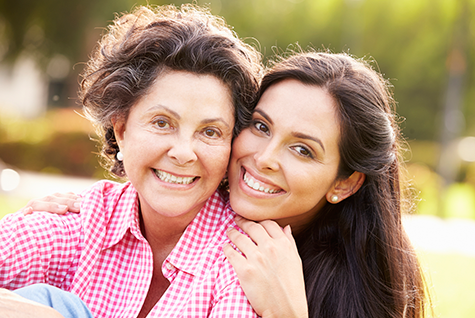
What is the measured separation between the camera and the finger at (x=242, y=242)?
2.53 m

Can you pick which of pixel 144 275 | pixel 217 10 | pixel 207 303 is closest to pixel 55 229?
pixel 144 275

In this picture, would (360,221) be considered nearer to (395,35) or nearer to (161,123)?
(161,123)

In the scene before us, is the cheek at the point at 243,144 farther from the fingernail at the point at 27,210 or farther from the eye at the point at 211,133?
the fingernail at the point at 27,210

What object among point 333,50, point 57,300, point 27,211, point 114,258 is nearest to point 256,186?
point 114,258

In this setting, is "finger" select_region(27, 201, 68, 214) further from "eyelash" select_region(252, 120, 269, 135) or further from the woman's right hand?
"eyelash" select_region(252, 120, 269, 135)

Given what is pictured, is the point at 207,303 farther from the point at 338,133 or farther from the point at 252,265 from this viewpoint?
the point at 338,133

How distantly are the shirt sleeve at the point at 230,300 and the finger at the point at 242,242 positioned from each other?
0.13m

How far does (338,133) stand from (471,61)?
2101 centimetres

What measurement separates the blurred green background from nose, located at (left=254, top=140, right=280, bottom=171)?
2635 millimetres

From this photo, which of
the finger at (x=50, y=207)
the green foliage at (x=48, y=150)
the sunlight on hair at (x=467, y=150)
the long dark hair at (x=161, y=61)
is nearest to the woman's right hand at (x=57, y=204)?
the finger at (x=50, y=207)

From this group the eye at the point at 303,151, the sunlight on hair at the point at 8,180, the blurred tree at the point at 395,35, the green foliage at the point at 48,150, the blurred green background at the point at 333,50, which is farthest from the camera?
the blurred tree at the point at 395,35

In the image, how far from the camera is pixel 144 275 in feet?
8.91

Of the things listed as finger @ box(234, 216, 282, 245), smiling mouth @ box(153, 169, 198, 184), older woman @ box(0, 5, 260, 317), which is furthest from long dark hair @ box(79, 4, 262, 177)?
finger @ box(234, 216, 282, 245)

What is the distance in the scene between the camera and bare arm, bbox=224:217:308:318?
2348mm
